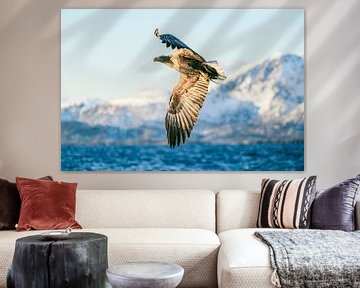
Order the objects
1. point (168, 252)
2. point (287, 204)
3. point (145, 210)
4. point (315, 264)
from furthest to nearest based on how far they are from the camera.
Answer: point (145, 210) → point (287, 204) → point (168, 252) → point (315, 264)

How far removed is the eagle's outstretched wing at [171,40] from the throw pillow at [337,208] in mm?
1642

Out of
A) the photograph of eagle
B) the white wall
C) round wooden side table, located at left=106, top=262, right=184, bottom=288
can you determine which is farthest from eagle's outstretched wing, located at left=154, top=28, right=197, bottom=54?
round wooden side table, located at left=106, top=262, right=184, bottom=288

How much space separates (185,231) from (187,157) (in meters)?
0.95

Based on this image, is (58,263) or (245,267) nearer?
(58,263)

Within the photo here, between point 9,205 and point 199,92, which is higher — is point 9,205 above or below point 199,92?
below

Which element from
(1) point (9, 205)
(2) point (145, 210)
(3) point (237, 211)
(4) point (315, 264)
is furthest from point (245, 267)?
(1) point (9, 205)

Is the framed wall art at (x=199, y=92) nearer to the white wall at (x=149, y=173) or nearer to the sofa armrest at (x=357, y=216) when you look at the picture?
the white wall at (x=149, y=173)

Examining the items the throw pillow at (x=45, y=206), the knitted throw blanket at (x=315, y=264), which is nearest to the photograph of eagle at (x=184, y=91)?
the throw pillow at (x=45, y=206)

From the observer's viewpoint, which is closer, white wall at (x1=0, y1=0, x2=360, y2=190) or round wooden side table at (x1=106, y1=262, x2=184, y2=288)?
round wooden side table at (x1=106, y1=262, x2=184, y2=288)

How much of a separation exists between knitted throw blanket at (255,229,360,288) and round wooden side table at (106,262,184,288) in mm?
620

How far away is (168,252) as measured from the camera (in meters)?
3.89

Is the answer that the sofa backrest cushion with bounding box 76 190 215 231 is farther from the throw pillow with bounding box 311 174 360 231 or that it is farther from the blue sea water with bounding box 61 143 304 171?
the throw pillow with bounding box 311 174 360 231

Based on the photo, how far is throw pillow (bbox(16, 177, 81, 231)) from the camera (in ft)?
14.1

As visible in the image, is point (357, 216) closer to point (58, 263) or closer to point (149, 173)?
point (149, 173)
